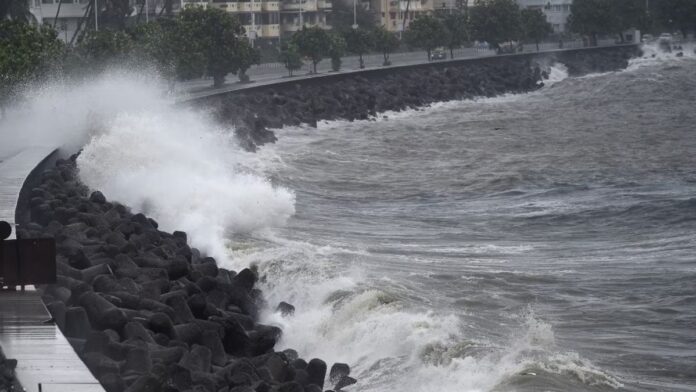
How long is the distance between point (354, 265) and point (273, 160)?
15.8m

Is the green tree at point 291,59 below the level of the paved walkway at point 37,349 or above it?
below

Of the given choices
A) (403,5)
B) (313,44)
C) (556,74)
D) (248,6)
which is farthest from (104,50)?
(403,5)

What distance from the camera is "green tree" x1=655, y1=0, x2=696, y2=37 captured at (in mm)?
104375

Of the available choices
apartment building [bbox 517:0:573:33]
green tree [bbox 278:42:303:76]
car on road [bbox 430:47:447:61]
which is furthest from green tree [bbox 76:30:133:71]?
apartment building [bbox 517:0:573:33]

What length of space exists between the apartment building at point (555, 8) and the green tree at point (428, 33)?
118ft

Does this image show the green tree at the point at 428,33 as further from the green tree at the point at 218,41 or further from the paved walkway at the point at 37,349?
the paved walkway at the point at 37,349

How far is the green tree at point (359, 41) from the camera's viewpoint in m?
71.4

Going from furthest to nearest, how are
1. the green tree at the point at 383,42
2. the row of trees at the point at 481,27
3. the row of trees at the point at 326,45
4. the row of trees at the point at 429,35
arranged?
the row of trees at the point at 481,27
the green tree at the point at 383,42
the row of trees at the point at 429,35
the row of trees at the point at 326,45

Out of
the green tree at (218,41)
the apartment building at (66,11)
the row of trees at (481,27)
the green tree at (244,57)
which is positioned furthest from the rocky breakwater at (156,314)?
the row of trees at (481,27)

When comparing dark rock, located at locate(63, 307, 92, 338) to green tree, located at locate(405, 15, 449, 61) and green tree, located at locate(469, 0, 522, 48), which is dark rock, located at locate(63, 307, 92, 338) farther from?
green tree, located at locate(469, 0, 522, 48)

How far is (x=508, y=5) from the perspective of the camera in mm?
85000

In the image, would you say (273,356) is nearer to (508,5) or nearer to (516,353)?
(516,353)

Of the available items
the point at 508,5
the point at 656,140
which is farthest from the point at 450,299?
the point at 508,5

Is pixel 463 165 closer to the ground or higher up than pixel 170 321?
closer to the ground
